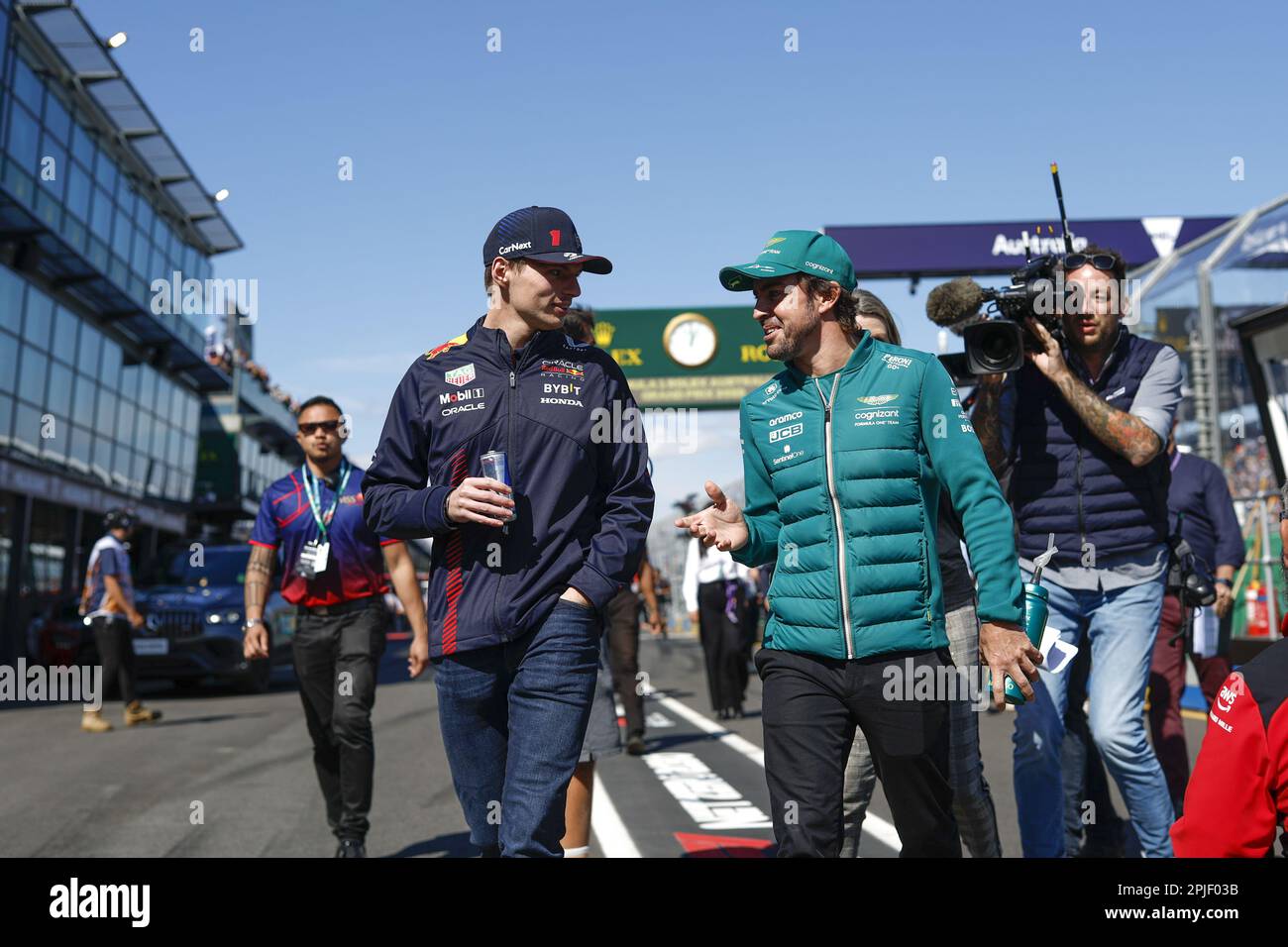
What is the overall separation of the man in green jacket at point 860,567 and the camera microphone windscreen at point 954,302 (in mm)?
1208

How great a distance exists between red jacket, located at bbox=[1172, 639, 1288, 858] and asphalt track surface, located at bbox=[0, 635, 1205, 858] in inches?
134

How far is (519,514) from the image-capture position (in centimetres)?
357

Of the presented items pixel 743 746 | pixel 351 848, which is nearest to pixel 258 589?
pixel 351 848

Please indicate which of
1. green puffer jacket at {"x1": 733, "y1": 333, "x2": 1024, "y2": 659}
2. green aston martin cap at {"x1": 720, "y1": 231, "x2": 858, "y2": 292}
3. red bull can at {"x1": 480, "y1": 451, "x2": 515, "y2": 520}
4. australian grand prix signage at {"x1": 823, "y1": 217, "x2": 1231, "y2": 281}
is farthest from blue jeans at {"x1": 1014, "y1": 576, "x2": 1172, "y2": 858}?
australian grand prix signage at {"x1": 823, "y1": 217, "x2": 1231, "y2": 281}

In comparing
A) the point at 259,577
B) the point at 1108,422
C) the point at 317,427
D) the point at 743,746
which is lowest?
the point at 743,746

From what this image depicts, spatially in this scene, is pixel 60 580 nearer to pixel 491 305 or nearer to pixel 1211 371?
pixel 1211 371

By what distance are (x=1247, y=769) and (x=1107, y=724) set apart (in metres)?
2.52

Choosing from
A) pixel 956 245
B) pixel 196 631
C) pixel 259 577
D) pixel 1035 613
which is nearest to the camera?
pixel 1035 613

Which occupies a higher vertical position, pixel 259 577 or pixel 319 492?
pixel 319 492

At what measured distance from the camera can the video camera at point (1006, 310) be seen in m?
4.46

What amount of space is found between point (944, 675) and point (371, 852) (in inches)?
141

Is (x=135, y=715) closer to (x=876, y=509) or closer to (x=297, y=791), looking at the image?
(x=297, y=791)
